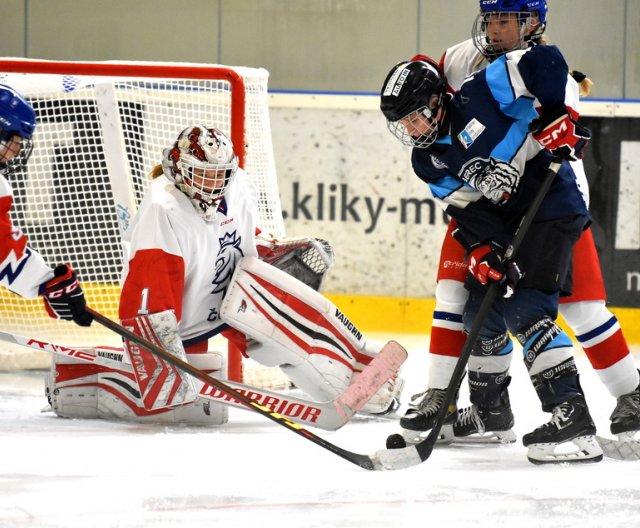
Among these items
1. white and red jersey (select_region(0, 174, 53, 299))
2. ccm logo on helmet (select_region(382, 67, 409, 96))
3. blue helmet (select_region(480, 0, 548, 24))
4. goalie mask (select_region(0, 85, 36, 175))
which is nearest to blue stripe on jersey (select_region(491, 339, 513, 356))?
ccm logo on helmet (select_region(382, 67, 409, 96))

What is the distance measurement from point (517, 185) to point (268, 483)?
0.93 metres

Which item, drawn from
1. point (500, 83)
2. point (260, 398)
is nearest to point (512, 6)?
point (500, 83)

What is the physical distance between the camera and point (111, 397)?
10.6 feet

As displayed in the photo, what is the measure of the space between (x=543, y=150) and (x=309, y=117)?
251 centimetres

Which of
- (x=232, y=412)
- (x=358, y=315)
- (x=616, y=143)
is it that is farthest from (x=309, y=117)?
(x=232, y=412)

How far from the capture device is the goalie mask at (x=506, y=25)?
2838 millimetres

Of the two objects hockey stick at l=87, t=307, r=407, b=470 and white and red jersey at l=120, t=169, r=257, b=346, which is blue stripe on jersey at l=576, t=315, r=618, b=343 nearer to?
hockey stick at l=87, t=307, r=407, b=470

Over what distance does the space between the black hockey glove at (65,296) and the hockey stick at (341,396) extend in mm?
28

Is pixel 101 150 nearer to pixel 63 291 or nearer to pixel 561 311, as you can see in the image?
pixel 63 291

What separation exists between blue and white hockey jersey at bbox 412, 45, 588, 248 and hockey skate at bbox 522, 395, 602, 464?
428 mm

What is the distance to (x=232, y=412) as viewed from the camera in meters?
3.42

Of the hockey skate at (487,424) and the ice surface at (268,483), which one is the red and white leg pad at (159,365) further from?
the hockey skate at (487,424)

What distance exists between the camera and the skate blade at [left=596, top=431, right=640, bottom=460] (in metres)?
2.75

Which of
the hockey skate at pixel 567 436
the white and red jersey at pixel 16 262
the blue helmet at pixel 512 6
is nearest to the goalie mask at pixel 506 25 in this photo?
the blue helmet at pixel 512 6
